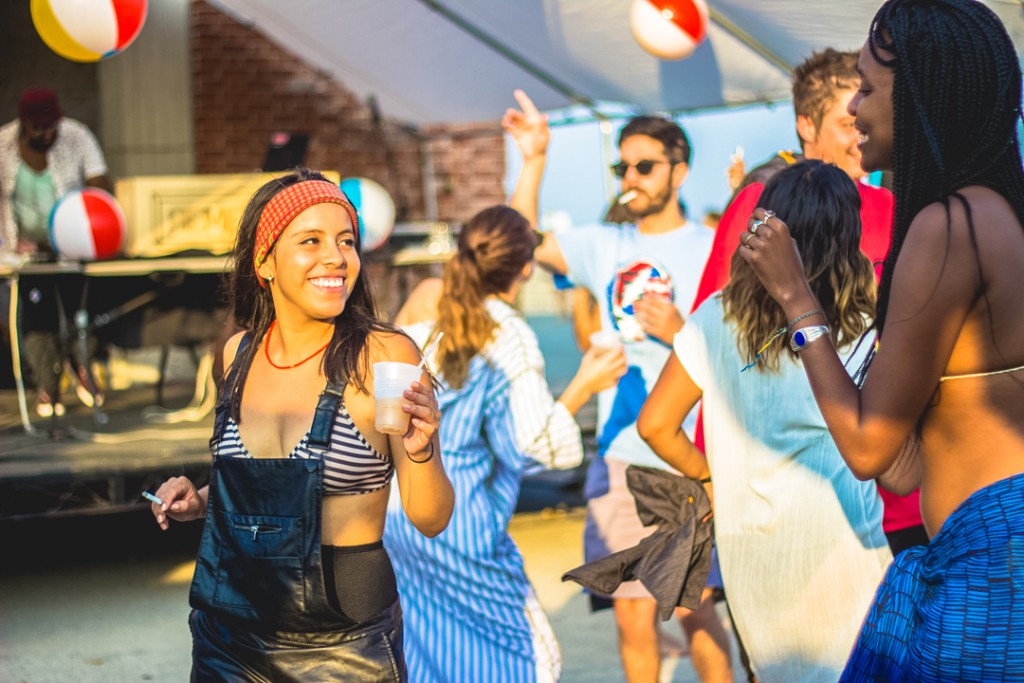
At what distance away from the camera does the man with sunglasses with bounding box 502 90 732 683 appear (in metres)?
3.96

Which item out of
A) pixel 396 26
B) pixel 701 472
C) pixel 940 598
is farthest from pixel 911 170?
pixel 396 26

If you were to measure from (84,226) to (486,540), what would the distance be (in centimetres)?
407

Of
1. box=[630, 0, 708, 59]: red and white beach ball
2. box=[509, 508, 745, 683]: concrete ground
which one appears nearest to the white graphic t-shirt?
box=[509, 508, 745, 683]: concrete ground

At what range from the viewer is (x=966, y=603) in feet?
5.54

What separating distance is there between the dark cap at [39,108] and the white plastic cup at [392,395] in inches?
234

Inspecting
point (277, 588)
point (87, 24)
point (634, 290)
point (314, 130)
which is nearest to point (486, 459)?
point (634, 290)

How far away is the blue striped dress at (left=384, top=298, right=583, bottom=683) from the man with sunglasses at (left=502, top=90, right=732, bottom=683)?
1.62 ft

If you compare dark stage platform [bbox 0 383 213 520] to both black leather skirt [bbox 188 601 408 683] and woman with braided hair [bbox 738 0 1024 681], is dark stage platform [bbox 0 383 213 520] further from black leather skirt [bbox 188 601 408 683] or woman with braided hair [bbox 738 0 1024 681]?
woman with braided hair [bbox 738 0 1024 681]

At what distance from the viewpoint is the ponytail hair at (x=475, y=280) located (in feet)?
12.3

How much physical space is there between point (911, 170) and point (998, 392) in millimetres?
387

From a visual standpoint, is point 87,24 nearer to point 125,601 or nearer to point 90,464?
point 90,464

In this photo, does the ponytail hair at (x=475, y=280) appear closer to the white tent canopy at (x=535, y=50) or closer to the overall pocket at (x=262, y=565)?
the overall pocket at (x=262, y=565)

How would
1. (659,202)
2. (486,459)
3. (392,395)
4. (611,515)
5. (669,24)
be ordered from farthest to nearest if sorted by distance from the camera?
(669,24), (659,202), (611,515), (486,459), (392,395)

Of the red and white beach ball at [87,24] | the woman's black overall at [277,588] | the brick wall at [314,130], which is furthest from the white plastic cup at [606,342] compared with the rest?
the brick wall at [314,130]
